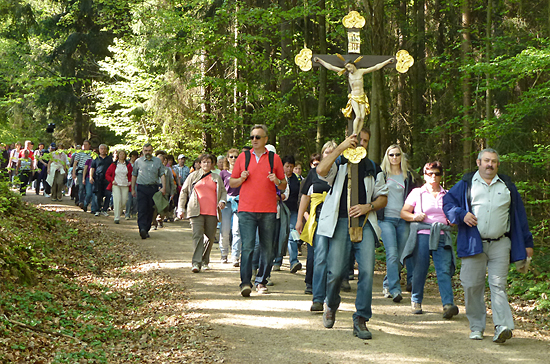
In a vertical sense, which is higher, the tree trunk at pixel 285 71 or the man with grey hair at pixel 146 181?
the tree trunk at pixel 285 71

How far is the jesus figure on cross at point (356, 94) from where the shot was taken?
636 cm

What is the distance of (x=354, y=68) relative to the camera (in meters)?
6.55

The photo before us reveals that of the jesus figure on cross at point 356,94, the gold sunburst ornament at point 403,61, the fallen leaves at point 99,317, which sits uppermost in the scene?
the gold sunburst ornament at point 403,61

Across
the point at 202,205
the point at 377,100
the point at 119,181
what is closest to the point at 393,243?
the point at 202,205

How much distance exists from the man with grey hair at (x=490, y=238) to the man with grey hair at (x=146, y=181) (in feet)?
27.8

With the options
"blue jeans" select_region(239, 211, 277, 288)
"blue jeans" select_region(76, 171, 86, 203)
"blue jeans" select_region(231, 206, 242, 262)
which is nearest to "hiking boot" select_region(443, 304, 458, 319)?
"blue jeans" select_region(239, 211, 277, 288)

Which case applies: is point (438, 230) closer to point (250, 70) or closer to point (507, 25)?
point (507, 25)

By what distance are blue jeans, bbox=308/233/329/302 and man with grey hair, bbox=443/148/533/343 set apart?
1428mm

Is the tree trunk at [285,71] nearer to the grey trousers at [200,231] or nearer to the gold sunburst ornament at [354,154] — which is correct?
the grey trousers at [200,231]

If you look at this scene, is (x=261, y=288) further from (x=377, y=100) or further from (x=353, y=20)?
(x=377, y=100)

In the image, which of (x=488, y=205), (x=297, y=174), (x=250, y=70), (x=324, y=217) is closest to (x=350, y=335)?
(x=324, y=217)

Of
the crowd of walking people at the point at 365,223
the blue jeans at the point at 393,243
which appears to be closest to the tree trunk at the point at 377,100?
the crowd of walking people at the point at 365,223

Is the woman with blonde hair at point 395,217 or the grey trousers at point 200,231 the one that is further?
the grey trousers at point 200,231

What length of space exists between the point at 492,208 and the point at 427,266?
1710 millimetres
